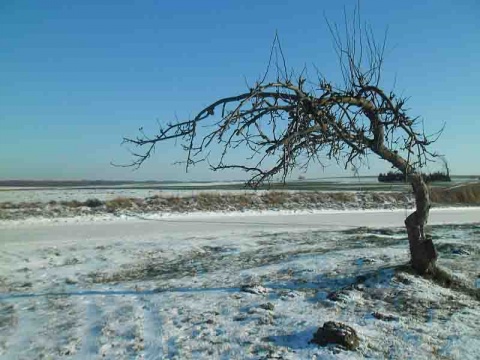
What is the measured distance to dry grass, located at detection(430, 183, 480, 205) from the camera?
2956 centimetres

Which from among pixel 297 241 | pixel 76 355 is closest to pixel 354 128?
pixel 76 355

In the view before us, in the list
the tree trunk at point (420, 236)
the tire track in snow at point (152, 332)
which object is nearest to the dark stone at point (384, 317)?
the tree trunk at point (420, 236)

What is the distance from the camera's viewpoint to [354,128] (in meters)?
6.26

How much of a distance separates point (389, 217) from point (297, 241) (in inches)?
395

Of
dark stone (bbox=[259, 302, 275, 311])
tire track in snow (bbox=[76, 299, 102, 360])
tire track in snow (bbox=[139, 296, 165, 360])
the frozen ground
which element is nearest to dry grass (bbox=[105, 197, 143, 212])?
the frozen ground

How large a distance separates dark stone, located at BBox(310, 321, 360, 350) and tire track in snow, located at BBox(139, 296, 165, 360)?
1.65 m

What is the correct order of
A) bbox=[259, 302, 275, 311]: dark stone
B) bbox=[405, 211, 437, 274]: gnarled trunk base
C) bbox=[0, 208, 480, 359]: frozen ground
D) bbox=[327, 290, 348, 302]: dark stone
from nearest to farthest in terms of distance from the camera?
bbox=[0, 208, 480, 359]: frozen ground → bbox=[259, 302, 275, 311]: dark stone → bbox=[327, 290, 348, 302]: dark stone → bbox=[405, 211, 437, 274]: gnarled trunk base

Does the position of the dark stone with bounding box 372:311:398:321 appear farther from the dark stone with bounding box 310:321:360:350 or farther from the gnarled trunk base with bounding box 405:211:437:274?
the gnarled trunk base with bounding box 405:211:437:274

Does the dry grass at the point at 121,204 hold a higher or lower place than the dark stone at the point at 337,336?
higher

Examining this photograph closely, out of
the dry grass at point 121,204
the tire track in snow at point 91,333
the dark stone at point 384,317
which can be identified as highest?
the dry grass at point 121,204

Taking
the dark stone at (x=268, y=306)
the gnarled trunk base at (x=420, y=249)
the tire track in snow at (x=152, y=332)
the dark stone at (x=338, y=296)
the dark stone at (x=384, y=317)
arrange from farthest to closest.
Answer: the gnarled trunk base at (x=420, y=249)
the dark stone at (x=338, y=296)
the dark stone at (x=268, y=306)
the dark stone at (x=384, y=317)
the tire track in snow at (x=152, y=332)

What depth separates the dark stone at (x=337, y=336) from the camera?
451 cm

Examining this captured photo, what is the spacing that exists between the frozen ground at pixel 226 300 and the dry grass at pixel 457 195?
1964cm

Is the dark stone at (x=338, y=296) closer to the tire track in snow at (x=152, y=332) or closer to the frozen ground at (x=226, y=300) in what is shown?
the frozen ground at (x=226, y=300)
